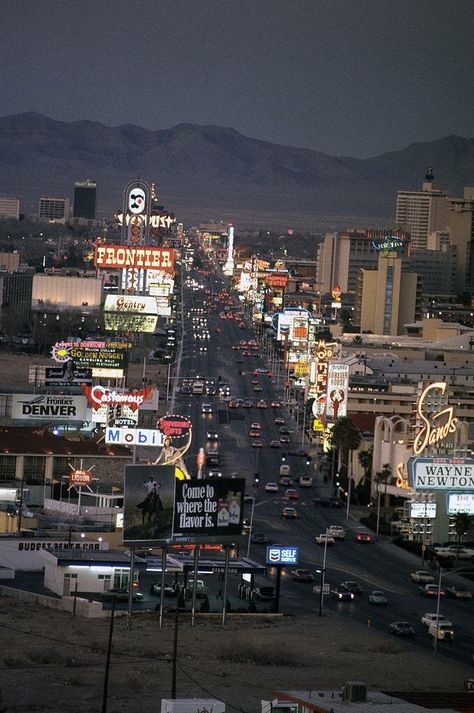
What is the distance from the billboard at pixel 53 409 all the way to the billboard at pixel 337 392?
16883 mm

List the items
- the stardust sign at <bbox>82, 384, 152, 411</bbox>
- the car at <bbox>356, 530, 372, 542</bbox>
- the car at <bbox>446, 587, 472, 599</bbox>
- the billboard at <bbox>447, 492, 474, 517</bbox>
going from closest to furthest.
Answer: the car at <bbox>446, 587, 472, 599</bbox> < the billboard at <bbox>447, 492, 474, 517</bbox> < the car at <bbox>356, 530, 372, 542</bbox> < the stardust sign at <bbox>82, 384, 152, 411</bbox>

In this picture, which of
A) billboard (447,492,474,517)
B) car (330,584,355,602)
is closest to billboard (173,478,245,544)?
car (330,584,355,602)

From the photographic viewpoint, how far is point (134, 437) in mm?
66188

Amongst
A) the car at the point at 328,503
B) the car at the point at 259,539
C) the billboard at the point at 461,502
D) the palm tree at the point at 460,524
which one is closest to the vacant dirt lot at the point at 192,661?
the car at the point at 259,539

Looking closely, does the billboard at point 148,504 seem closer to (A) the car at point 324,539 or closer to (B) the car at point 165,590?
(B) the car at point 165,590

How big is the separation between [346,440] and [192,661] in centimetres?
3739

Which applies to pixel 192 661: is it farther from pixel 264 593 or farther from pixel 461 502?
pixel 461 502

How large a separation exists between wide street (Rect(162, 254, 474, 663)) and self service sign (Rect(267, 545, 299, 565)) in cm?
114

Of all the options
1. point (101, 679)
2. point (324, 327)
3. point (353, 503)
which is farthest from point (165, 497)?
point (324, 327)

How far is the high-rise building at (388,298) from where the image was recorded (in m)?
166

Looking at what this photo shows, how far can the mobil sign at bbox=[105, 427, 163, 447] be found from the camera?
66.2m

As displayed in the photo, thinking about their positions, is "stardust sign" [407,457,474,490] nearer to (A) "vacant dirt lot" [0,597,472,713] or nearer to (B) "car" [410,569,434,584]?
(B) "car" [410,569,434,584]

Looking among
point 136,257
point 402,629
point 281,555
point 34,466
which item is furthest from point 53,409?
point 136,257

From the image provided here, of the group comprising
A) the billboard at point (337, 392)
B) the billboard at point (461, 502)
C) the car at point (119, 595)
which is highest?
the billboard at point (337, 392)
